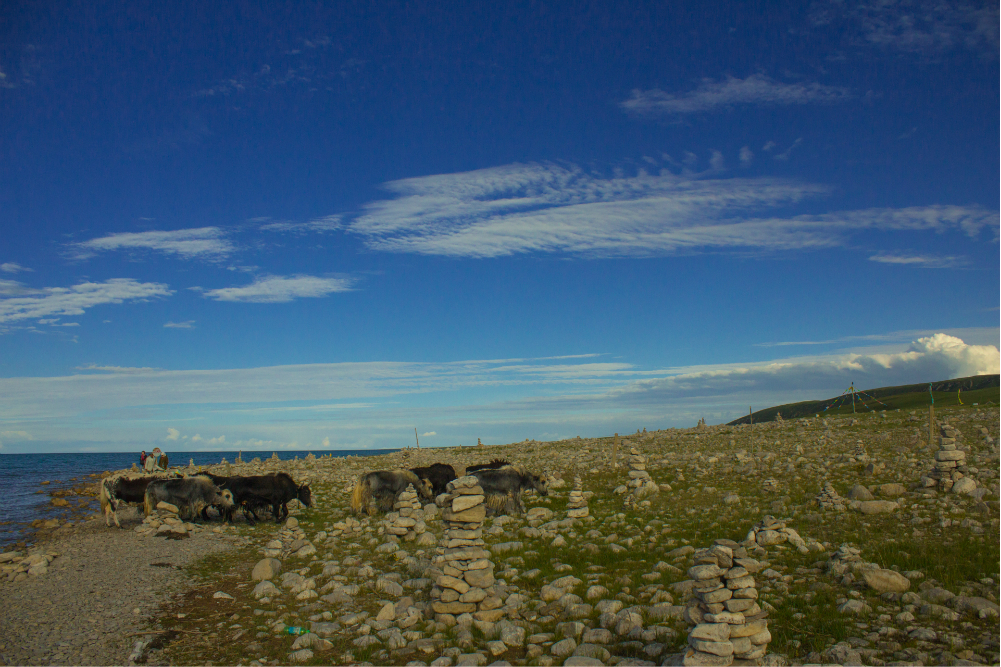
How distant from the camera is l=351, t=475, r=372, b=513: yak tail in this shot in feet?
66.3

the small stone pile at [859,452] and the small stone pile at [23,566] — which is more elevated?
the small stone pile at [859,452]

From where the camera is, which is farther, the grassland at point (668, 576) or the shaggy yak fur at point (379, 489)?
the shaggy yak fur at point (379, 489)

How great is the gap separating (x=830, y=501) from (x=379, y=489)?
48.3ft

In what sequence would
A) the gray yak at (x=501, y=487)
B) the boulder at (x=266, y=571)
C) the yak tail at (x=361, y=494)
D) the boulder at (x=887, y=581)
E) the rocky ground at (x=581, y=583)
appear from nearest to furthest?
the rocky ground at (x=581, y=583), the boulder at (x=887, y=581), the boulder at (x=266, y=571), the gray yak at (x=501, y=487), the yak tail at (x=361, y=494)

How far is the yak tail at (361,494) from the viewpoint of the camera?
20.2m

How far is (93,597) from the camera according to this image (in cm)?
1142

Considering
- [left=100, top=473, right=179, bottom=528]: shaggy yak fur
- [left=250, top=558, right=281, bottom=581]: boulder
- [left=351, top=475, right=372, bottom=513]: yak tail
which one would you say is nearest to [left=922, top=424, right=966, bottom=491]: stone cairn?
[left=250, top=558, right=281, bottom=581]: boulder

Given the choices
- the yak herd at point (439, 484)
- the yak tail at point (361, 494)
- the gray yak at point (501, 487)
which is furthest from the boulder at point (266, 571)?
the yak tail at point (361, 494)

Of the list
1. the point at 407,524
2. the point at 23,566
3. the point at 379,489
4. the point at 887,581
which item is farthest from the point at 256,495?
the point at 887,581

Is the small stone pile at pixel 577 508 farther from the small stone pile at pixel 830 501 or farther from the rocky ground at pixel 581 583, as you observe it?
the small stone pile at pixel 830 501

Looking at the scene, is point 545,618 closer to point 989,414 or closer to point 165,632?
point 165,632

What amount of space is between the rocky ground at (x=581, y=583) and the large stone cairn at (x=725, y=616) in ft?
0.54

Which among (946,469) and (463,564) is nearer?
(463,564)

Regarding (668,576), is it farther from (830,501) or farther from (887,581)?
(830,501)
